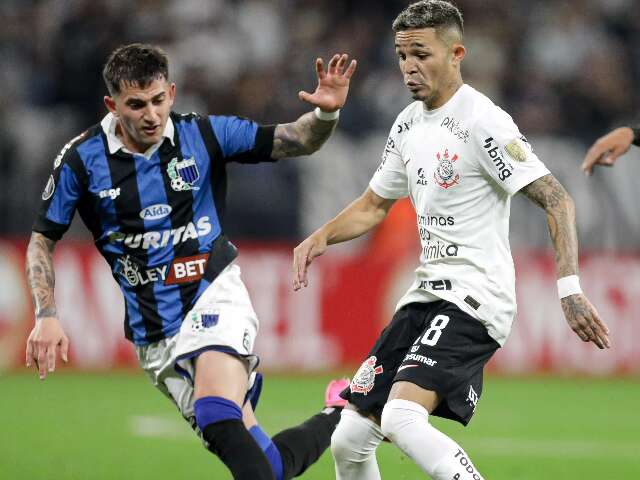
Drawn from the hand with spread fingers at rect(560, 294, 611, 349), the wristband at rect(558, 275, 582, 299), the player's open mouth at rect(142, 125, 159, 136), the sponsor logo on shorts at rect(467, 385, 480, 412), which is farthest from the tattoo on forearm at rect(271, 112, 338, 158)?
the hand with spread fingers at rect(560, 294, 611, 349)

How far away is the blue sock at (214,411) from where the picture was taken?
554 cm

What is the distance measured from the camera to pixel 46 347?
5480 mm

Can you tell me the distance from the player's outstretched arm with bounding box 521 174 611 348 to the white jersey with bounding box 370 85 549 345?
3.7 inches

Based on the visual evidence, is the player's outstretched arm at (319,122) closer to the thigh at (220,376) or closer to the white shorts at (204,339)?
the white shorts at (204,339)

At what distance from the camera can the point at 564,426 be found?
988 cm

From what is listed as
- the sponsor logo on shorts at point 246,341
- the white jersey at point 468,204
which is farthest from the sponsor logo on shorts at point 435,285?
the sponsor logo on shorts at point 246,341

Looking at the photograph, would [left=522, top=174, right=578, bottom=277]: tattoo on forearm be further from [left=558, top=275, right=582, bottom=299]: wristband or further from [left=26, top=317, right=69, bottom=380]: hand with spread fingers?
[left=26, top=317, right=69, bottom=380]: hand with spread fingers

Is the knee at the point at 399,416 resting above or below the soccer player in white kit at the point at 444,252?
below

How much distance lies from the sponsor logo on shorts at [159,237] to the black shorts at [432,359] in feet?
3.39

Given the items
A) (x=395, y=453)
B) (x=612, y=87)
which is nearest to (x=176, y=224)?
(x=395, y=453)

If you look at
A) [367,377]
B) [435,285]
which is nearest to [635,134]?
[435,285]

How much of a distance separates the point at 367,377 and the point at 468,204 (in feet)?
2.78

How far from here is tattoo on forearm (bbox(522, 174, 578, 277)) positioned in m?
5.09

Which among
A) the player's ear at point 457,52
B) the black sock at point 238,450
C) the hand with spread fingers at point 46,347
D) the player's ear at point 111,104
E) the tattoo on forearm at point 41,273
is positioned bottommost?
the black sock at point 238,450
